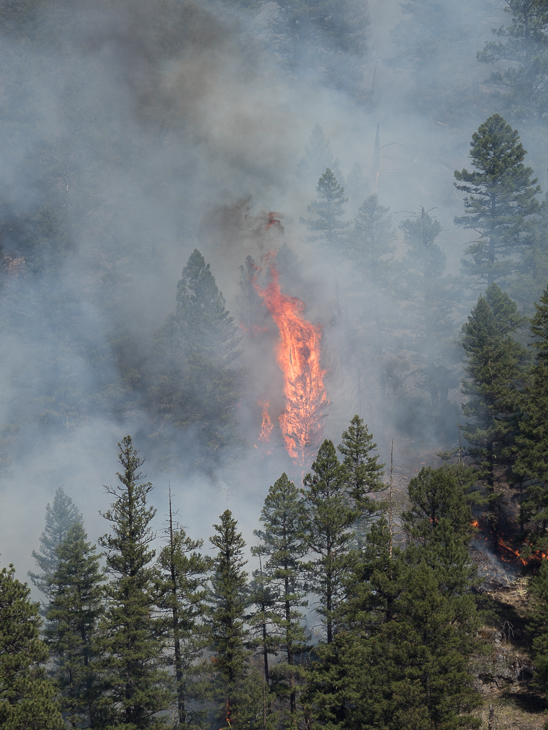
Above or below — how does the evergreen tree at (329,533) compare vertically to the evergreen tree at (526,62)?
below

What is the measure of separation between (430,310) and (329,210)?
1973cm

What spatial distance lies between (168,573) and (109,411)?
1396 inches

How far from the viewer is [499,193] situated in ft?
192

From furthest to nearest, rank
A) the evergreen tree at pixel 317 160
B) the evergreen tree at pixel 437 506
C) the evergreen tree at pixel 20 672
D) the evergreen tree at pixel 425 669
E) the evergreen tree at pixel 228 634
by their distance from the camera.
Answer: the evergreen tree at pixel 317 160 < the evergreen tree at pixel 228 634 < the evergreen tree at pixel 437 506 < the evergreen tree at pixel 425 669 < the evergreen tree at pixel 20 672

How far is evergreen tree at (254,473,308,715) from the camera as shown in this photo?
30.5m

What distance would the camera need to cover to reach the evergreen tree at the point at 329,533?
2981 centimetres

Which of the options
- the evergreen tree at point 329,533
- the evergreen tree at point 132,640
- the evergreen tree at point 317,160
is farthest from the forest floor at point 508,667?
the evergreen tree at point 317,160

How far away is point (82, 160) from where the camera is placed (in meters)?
94.4

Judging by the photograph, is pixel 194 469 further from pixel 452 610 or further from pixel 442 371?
pixel 452 610

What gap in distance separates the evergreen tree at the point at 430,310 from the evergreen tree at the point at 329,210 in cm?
987

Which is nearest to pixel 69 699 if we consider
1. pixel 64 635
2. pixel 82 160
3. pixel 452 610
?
pixel 64 635

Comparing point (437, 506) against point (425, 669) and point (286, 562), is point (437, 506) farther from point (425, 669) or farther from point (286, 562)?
point (286, 562)

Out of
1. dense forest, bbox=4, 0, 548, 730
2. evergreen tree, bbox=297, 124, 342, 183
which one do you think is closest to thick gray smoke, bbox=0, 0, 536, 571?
dense forest, bbox=4, 0, 548, 730

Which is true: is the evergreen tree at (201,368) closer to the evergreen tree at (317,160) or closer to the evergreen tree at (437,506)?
the evergreen tree at (437,506)
